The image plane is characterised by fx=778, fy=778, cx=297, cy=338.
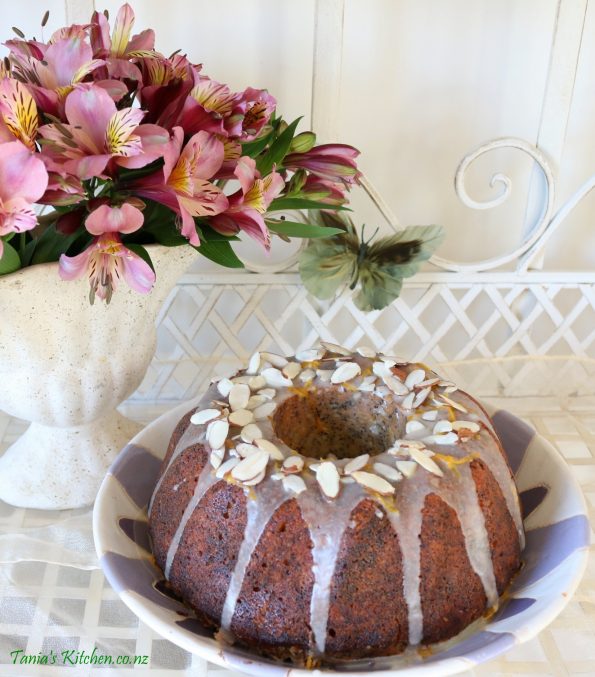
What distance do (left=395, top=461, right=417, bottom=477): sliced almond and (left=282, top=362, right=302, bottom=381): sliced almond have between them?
5.1 inches

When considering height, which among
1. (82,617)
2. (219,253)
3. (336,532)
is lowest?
(82,617)

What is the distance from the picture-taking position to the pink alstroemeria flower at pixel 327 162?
0.65 meters

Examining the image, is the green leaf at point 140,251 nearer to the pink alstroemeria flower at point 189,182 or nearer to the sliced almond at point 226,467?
the pink alstroemeria flower at point 189,182

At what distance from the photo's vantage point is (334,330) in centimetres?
92

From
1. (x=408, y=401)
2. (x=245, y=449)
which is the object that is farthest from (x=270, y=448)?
(x=408, y=401)

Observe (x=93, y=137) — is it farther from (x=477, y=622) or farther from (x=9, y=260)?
(x=477, y=622)

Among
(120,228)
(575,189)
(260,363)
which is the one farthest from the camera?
(575,189)

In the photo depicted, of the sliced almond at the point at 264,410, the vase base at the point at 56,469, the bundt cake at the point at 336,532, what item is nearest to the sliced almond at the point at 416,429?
the bundt cake at the point at 336,532

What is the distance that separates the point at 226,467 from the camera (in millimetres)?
531

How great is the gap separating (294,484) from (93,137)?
0.26 meters

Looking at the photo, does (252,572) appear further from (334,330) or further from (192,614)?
(334,330)

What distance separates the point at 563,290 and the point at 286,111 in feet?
1.27

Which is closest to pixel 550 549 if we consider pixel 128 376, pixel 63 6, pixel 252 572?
pixel 252 572

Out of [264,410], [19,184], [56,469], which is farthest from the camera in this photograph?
[56,469]
